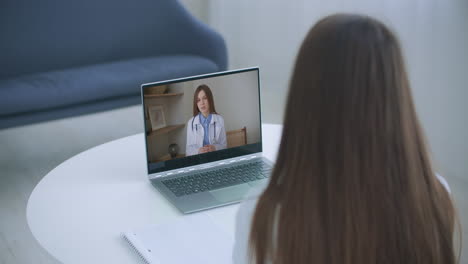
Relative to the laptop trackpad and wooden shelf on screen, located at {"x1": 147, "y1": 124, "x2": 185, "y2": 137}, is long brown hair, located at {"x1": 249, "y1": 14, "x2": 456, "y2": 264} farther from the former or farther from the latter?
wooden shelf on screen, located at {"x1": 147, "y1": 124, "x2": 185, "y2": 137}

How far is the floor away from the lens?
7.22 ft

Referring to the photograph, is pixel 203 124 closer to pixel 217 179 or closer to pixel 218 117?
pixel 218 117

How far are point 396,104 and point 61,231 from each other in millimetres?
849

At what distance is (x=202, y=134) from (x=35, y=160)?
1.54 meters

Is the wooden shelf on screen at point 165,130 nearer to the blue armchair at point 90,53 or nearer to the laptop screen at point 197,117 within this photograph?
the laptop screen at point 197,117

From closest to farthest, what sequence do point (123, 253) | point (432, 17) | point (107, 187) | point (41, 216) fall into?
point (123, 253), point (41, 216), point (107, 187), point (432, 17)

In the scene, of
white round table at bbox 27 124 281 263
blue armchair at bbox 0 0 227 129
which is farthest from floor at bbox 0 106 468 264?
white round table at bbox 27 124 281 263

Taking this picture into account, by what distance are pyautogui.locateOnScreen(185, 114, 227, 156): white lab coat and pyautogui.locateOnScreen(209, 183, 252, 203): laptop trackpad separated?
0.15 metres

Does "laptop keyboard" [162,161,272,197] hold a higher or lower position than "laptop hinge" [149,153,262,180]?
lower

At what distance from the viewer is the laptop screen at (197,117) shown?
5.25 feet

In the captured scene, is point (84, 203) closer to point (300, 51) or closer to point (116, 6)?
point (300, 51)

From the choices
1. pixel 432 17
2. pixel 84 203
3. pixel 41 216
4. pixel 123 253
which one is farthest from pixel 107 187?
pixel 432 17

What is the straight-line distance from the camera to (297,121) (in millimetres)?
873

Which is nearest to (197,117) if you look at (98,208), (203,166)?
(203,166)
